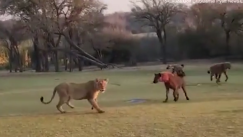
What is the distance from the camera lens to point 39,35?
5144cm

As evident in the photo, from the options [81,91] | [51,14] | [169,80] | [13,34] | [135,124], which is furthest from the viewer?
[13,34]

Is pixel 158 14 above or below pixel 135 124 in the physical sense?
above

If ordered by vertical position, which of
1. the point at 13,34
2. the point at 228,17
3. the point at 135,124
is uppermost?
the point at 228,17

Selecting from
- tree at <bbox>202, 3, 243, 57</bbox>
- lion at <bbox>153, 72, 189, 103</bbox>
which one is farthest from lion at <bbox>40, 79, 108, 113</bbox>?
tree at <bbox>202, 3, 243, 57</bbox>

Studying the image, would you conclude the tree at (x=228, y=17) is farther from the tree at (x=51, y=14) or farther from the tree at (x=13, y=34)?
the tree at (x=13, y=34)

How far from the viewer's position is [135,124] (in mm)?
9531

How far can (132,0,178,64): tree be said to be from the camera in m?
59.7

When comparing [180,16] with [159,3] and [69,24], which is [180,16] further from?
[69,24]

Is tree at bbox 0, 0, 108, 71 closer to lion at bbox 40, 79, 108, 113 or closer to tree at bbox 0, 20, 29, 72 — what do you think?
tree at bbox 0, 20, 29, 72

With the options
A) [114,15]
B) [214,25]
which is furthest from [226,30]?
[114,15]

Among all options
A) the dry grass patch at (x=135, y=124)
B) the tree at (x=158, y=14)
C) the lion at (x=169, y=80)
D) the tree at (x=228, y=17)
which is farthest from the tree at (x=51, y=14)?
the dry grass patch at (x=135, y=124)

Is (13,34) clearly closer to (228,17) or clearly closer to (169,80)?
(228,17)

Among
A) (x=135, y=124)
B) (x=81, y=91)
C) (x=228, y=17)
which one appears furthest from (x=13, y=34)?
(x=135, y=124)

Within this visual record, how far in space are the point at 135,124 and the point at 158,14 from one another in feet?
168
